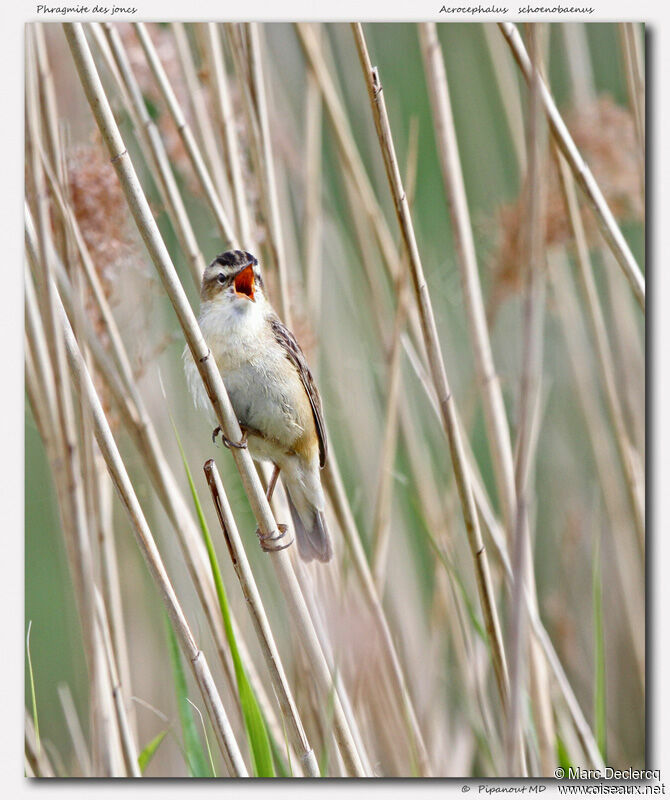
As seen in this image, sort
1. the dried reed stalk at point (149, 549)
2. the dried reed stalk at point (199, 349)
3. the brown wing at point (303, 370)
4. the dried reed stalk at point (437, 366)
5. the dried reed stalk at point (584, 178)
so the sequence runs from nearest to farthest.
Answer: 1. the dried reed stalk at point (199, 349)
2. the dried reed stalk at point (149, 549)
3. the dried reed stalk at point (437, 366)
4. the dried reed stalk at point (584, 178)
5. the brown wing at point (303, 370)

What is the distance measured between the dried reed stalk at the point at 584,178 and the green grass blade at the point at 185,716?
1.24m

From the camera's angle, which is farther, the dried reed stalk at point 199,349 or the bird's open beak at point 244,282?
the bird's open beak at point 244,282

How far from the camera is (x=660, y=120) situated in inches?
79.8

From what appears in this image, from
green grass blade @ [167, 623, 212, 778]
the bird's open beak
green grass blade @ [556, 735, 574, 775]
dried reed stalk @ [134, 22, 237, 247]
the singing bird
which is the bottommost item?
green grass blade @ [556, 735, 574, 775]

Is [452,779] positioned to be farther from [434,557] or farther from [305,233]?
[305,233]

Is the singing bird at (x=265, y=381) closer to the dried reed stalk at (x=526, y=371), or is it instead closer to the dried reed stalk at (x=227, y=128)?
the dried reed stalk at (x=227, y=128)

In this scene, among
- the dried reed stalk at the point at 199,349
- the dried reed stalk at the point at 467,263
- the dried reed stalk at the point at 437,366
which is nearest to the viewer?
the dried reed stalk at the point at 199,349

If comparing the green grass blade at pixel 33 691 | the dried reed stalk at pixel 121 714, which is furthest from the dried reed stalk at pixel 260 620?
the green grass blade at pixel 33 691

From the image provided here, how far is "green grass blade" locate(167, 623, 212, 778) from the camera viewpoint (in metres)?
1.68

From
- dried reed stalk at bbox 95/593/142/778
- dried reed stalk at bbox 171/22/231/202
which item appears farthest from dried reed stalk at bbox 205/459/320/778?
dried reed stalk at bbox 171/22/231/202

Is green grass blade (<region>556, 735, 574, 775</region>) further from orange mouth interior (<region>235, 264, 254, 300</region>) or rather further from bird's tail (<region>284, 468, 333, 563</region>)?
orange mouth interior (<region>235, 264, 254, 300</region>)

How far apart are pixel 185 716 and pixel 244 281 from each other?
0.91 metres

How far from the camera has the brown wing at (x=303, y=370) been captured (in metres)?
1.93

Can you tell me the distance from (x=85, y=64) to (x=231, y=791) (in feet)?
4.87
